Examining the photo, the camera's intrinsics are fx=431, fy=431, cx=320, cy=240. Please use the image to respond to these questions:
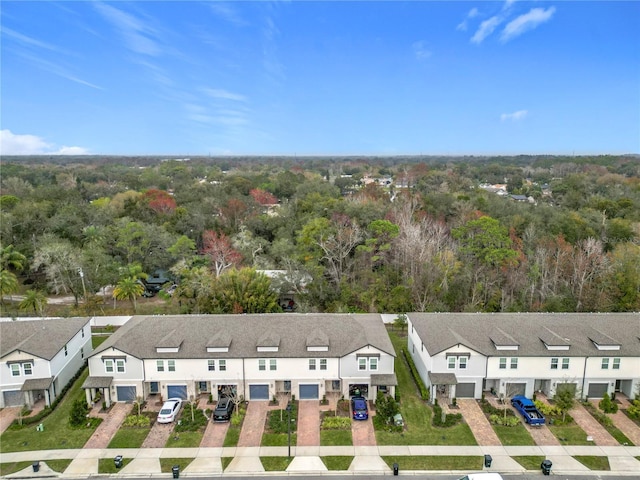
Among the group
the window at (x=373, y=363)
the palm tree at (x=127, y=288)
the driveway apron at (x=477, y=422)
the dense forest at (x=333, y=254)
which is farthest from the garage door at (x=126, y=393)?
the driveway apron at (x=477, y=422)

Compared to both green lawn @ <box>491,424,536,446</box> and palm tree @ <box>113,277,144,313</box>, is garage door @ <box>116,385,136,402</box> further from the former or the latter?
green lawn @ <box>491,424,536,446</box>

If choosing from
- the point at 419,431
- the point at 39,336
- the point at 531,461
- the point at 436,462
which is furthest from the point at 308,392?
the point at 39,336

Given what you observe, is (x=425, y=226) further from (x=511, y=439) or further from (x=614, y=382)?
(x=511, y=439)

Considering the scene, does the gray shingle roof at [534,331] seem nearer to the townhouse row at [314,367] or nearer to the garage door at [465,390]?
the townhouse row at [314,367]

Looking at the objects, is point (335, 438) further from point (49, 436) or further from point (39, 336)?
point (39, 336)

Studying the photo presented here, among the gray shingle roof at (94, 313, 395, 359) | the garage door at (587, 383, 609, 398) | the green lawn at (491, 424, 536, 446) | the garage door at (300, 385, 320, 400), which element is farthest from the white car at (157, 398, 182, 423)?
the garage door at (587, 383, 609, 398)

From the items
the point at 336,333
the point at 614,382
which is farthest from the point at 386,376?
the point at 614,382
